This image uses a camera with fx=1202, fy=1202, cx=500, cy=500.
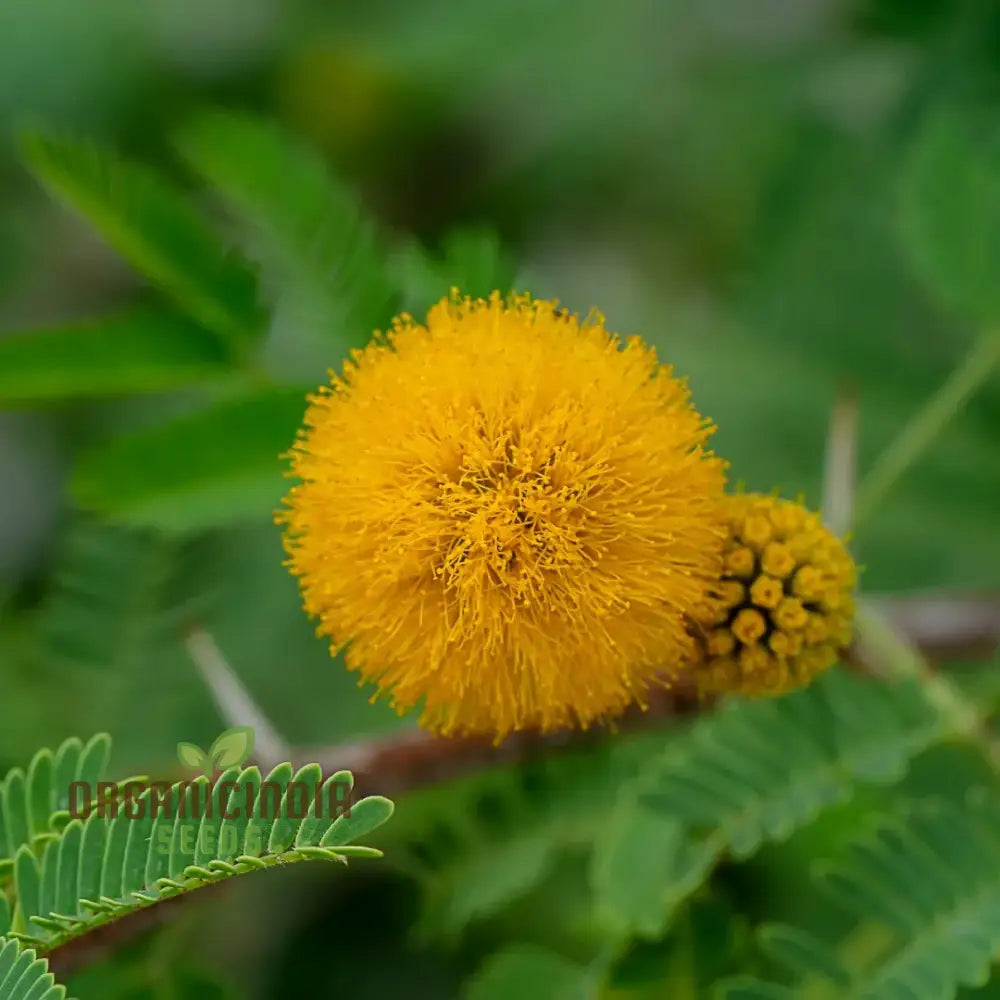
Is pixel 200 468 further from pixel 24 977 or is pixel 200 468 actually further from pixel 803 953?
pixel 803 953

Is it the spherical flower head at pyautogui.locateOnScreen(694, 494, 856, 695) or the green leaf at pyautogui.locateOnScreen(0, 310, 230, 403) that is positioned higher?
the green leaf at pyautogui.locateOnScreen(0, 310, 230, 403)

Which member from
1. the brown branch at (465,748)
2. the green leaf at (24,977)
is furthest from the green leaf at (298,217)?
the green leaf at (24,977)

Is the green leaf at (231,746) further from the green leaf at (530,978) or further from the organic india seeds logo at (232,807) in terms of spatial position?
Result: the green leaf at (530,978)

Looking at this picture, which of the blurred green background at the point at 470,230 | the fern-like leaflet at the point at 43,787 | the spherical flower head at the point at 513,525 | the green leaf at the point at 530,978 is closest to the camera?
the spherical flower head at the point at 513,525

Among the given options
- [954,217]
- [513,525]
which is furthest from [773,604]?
[954,217]

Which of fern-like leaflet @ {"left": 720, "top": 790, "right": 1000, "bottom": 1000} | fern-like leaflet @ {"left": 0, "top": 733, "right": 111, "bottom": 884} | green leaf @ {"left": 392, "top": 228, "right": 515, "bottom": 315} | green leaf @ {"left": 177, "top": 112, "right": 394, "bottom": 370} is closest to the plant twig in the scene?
fern-like leaflet @ {"left": 720, "top": 790, "right": 1000, "bottom": 1000}

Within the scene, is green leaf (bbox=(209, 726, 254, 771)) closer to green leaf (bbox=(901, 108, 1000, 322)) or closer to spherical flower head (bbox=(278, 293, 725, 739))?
spherical flower head (bbox=(278, 293, 725, 739))
